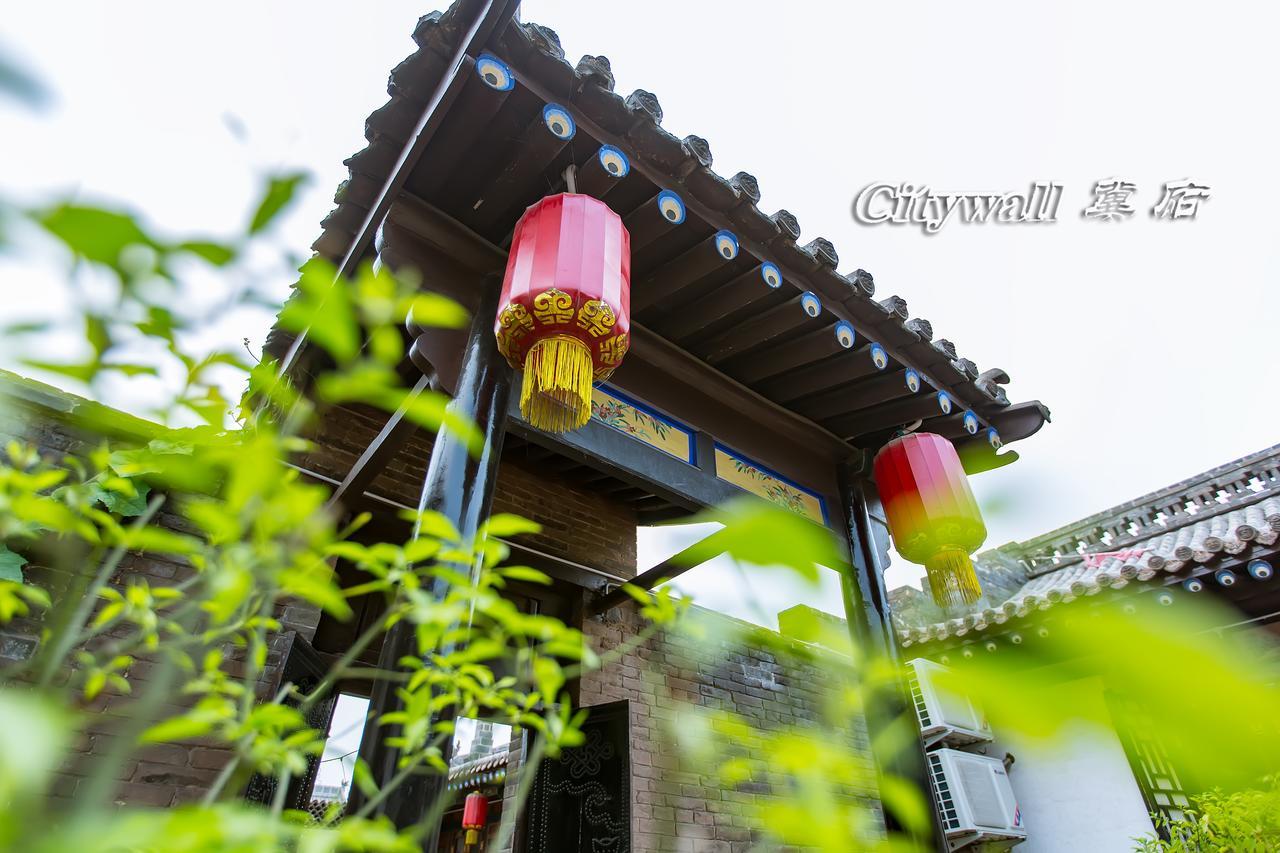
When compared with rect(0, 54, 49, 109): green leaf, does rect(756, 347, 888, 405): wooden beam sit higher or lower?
higher

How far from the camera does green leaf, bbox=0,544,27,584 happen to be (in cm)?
227

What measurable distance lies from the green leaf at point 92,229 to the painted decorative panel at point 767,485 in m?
2.87

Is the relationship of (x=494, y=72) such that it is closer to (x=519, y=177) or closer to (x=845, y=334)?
(x=519, y=177)

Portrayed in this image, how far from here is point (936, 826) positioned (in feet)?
9.53

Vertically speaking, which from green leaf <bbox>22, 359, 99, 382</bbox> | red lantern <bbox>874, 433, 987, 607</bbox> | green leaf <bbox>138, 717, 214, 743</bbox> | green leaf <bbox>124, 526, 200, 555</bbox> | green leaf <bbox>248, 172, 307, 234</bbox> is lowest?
green leaf <bbox>138, 717, 214, 743</bbox>

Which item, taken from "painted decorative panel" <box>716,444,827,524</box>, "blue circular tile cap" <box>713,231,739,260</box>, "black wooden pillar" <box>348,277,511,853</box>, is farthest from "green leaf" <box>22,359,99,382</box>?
"painted decorative panel" <box>716,444,827,524</box>

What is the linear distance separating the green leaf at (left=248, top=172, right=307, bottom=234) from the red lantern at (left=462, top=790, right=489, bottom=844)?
28.2 feet

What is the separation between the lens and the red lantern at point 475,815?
297 inches

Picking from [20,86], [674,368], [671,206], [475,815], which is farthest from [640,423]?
[475,815]

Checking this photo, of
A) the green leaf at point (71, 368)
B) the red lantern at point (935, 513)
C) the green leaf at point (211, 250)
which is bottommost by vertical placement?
the green leaf at point (71, 368)

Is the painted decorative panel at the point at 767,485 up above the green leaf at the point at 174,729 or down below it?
above

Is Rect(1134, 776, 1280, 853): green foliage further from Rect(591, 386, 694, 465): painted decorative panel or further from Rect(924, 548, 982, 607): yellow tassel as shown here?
Rect(591, 386, 694, 465): painted decorative panel

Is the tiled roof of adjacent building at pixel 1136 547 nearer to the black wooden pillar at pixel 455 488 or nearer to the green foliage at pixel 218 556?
the black wooden pillar at pixel 455 488

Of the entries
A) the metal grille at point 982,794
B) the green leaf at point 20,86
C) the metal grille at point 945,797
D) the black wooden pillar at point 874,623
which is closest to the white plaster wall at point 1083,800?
the metal grille at point 982,794
